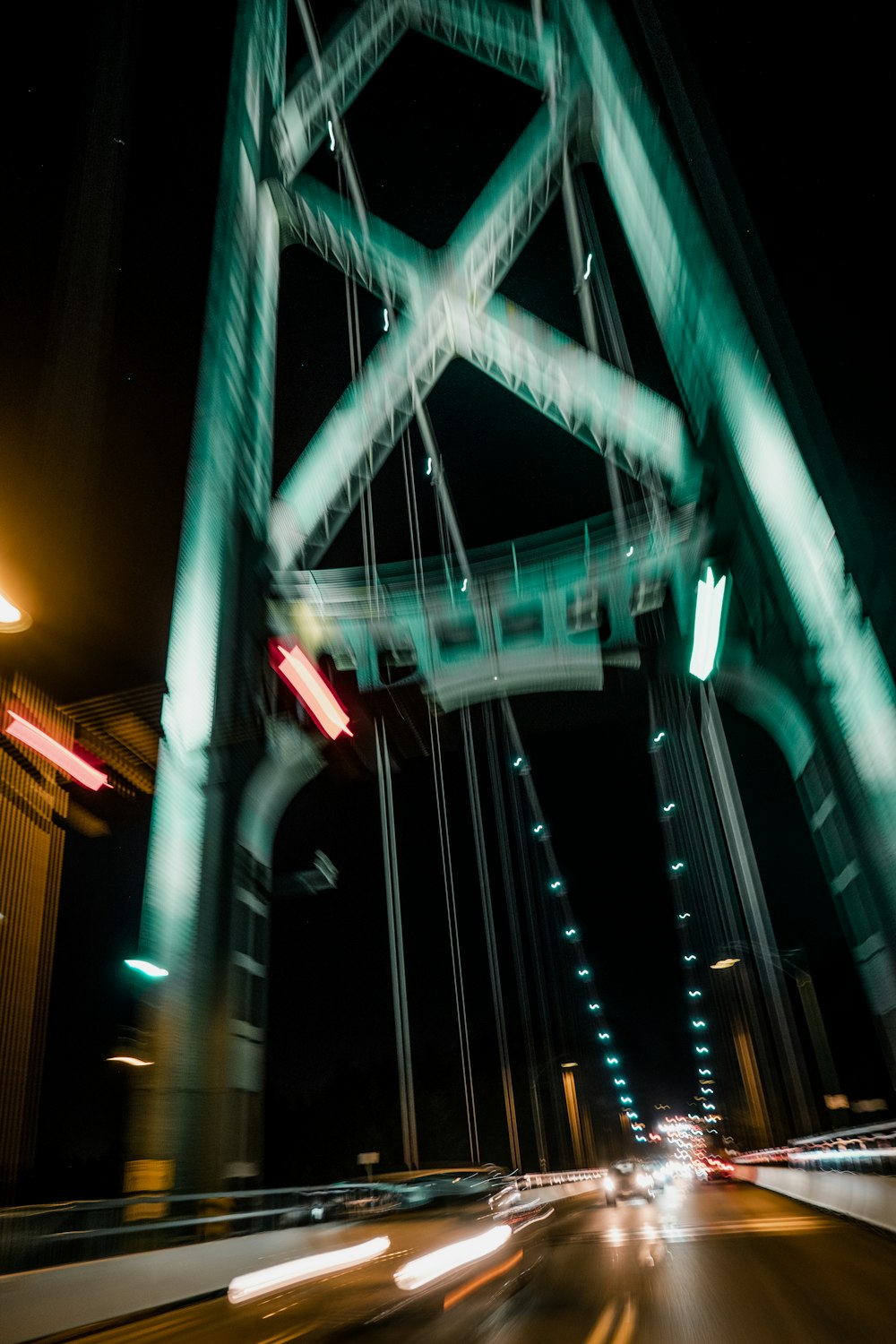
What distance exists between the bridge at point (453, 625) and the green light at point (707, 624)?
5cm

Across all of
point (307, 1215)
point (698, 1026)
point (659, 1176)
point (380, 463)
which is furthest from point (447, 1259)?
point (698, 1026)

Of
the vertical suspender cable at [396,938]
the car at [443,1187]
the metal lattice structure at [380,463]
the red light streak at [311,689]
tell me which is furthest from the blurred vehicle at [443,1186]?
the red light streak at [311,689]

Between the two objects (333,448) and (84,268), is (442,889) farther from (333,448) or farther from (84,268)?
(84,268)

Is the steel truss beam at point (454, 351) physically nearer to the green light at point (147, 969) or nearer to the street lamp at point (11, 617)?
the green light at point (147, 969)

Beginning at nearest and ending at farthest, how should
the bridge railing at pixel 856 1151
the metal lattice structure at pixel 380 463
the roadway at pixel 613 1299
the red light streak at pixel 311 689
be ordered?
the roadway at pixel 613 1299, the metal lattice structure at pixel 380 463, the bridge railing at pixel 856 1151, the red light streak at pixel 311 689

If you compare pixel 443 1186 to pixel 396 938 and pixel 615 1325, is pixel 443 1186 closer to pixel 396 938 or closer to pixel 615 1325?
pixel 396 938

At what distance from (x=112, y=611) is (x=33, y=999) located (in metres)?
5.53

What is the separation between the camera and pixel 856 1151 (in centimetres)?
1195

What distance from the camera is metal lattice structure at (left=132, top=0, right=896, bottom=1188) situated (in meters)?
10.1

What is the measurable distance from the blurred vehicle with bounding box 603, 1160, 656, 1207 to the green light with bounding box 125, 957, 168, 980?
600 inches

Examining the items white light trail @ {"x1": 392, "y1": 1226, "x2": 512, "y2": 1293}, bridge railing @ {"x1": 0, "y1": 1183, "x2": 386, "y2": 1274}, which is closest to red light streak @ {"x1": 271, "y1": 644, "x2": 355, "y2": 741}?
bridge railing @ {"x1": 0, "y1": 1183, "x2": 386, "y2": 1274}

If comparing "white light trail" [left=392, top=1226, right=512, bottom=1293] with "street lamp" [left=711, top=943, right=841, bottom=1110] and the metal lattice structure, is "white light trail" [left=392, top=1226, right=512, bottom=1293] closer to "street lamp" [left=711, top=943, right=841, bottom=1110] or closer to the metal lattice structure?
the metal lattice structure

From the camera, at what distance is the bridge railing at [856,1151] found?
416 inches

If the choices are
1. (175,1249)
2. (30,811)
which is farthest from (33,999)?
(175,1249)
